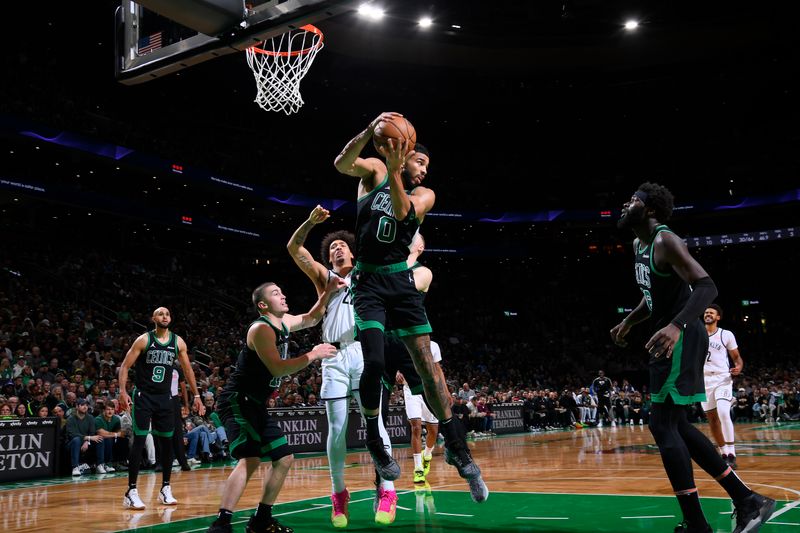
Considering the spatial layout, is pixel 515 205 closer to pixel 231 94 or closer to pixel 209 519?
pixel 231 94

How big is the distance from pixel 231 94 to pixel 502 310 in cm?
1850

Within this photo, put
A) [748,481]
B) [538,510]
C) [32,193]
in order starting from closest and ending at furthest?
[538,510]
[748,481]
[32,193]

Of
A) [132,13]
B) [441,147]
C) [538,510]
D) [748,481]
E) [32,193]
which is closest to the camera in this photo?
[538,510]

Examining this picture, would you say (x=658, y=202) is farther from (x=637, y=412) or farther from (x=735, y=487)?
(x=637, y=412)

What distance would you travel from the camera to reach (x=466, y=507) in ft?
21.1

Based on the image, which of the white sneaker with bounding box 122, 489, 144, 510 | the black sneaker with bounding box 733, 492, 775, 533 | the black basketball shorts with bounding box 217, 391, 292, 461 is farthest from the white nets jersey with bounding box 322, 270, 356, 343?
the black sneaker with bounding box 733, 492, 775, 533

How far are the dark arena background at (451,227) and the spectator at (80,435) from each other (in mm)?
171

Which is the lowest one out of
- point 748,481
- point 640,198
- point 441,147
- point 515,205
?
point 748,481

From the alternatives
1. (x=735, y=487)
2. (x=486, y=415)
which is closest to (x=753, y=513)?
(x=735, y=487)

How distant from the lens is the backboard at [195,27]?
23.1 ft

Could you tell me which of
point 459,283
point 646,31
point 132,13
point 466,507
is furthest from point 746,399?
point 132,13

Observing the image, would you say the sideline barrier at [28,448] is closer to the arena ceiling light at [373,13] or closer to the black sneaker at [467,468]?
the black sneaker at [467,468]

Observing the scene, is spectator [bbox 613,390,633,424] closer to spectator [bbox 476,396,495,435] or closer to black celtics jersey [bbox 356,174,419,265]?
spectator [bbox 476,396,495,435]

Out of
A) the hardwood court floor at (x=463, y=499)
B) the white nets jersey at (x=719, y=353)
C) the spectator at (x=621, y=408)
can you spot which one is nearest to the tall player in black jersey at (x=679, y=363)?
the hardwood court floor at (x=463, y=499)
